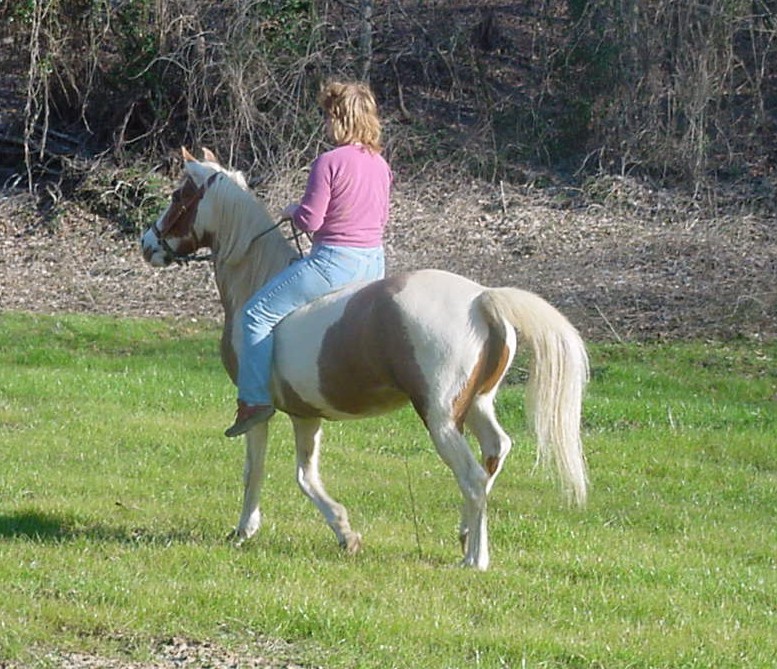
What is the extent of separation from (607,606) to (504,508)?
2647mm

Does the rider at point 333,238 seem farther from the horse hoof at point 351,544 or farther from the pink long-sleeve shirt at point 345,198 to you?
the horse hoof at point 351,544

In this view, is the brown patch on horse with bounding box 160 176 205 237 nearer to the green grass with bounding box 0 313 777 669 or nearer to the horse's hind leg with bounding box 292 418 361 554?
the horse's hind leg with bounding box 292 418 361 554

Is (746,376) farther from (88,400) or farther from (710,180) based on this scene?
(710,180)

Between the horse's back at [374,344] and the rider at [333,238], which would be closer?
the horse's back at [374,344]

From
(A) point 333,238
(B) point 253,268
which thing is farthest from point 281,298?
(B) point 253,268

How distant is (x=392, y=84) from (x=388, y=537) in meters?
19.1

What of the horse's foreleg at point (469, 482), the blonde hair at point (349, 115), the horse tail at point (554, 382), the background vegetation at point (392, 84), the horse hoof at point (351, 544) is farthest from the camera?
the background vegetation at point (392, 84)

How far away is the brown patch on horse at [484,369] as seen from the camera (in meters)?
6.91

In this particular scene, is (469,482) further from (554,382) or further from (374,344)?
(374,344)

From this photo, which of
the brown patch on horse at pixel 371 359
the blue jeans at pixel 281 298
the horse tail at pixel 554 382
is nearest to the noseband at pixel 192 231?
the blue jeans at pixel 281 298

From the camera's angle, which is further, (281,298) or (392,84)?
(392,84)

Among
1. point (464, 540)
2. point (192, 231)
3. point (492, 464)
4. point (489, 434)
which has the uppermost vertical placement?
point (192, 231)

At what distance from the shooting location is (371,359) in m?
7.19

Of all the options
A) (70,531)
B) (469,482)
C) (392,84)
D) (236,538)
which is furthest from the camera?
(392,84)
